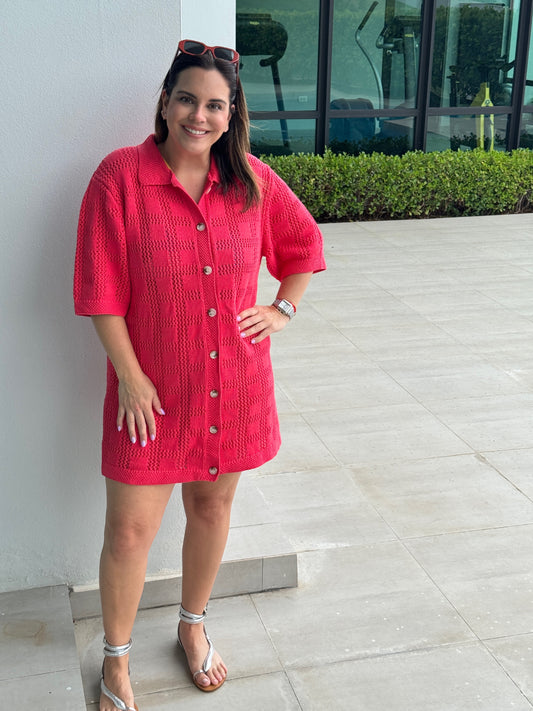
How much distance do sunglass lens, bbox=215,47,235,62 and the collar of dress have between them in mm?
270

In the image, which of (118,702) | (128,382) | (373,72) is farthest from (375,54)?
(118,702)

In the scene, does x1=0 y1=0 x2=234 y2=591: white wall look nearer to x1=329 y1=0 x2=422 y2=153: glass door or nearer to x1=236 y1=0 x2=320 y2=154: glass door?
x1=236 y1=0 x2=320 y2=154: glass door

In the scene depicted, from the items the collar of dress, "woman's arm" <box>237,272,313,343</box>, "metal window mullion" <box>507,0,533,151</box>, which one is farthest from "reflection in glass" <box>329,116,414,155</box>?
the collar of dress

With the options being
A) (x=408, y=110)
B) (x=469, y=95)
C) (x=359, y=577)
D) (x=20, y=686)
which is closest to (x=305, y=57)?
(x=408, y=110)

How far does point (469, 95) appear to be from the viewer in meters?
10.7

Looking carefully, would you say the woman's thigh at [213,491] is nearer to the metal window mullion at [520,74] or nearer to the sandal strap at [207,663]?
the sandal strap at [207,663]

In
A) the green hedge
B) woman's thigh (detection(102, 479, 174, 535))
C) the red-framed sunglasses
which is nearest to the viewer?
the red-framed sunglasses

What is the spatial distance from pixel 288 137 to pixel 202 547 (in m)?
8.14

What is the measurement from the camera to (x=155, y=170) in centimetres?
226

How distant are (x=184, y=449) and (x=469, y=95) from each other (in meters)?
9.36

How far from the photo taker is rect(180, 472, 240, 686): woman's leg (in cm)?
255

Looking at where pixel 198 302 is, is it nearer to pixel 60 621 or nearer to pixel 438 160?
pixel 60 621

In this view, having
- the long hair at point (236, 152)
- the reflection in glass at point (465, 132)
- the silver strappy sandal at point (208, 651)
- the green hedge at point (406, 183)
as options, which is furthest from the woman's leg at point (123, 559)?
the reflection in glass at point (465, 132)

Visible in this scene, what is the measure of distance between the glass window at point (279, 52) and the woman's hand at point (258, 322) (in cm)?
777
